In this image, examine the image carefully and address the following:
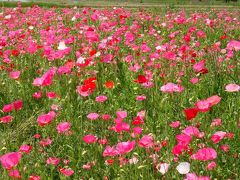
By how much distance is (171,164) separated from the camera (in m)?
2.41

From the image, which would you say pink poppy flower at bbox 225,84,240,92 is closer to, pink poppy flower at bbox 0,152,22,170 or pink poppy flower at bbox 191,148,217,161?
pink poppy flower at bbox 191,148,217,161

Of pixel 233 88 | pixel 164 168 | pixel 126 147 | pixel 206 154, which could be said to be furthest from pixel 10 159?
pixel 233 88

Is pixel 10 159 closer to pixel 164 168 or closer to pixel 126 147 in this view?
pixel 126 147

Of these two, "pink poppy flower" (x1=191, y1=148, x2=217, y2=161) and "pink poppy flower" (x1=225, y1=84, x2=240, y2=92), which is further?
"pink poppy flower" (x1=225, y1=84, x2=240, y2=92)

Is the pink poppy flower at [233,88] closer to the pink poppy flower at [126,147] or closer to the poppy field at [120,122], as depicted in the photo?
the poppy field at [120,122]

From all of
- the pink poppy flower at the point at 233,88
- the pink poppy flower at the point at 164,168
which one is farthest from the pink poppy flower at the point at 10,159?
the pink poppy flower at the point at 233,88

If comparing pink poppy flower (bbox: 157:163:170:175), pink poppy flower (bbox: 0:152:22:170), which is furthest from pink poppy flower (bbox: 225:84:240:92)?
pink poppy flower (bbox: 0:152:22:170)

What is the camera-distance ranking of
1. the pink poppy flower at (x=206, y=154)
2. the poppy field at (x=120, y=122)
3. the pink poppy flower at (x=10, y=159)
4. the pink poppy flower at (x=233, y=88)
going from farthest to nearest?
1. the pink poppy flower at (x=233, y=88)
2. the poppy field at (x=120, y=122)
3. the pink poppy flower at (x=10, y=159)
4. the pink poppy flower at (x=206, y=154)

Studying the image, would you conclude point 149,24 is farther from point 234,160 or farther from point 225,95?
point 234,160

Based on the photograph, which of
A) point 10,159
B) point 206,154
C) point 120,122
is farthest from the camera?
point 120,122

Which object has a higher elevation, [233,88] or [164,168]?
[233,88]

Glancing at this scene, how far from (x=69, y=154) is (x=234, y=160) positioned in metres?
1.13

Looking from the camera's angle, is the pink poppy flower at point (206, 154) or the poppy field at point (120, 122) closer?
the pink poppy flower at point (206, 154)

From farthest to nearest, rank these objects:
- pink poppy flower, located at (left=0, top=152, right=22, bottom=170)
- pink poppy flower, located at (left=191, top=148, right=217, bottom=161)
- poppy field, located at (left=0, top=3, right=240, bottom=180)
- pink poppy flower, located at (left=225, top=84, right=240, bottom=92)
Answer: pink poppy flower, located at (left=225, top=84, right=240, bottom=92)
poppy field, located at (left=0, top=3, right=240, bottom=180)
pink poppy flower, located at (left=0, top=152, right=22, bottom=170)
pink poppy flower, located at (left=191, top=148, right=217, bottom=161)
